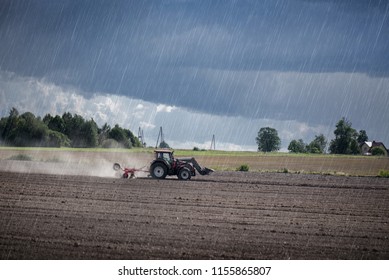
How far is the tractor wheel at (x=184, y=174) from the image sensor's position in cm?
3275

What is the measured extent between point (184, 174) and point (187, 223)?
52.8 feet

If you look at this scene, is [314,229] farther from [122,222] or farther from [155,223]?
[122,222]

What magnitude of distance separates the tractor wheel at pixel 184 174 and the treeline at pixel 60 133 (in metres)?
60.2

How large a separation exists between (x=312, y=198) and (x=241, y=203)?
4774 mm

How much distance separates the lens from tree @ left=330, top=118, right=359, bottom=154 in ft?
397

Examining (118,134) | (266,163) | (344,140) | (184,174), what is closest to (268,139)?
(344,140)

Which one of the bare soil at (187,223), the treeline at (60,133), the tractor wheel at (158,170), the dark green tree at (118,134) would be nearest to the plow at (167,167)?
the tractor wheel at (158,170)

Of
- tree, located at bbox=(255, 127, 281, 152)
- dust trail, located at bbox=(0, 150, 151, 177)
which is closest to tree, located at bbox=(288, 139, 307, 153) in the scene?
tree, located at bbox=(255, 127, 281, 152)

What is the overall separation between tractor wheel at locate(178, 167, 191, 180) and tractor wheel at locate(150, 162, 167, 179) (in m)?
0.92

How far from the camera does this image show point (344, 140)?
401 ft

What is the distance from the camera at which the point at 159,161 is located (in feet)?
107

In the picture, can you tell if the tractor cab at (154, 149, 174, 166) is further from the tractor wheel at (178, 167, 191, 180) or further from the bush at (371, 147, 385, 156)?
the bush at (371, 147, 385, 156)

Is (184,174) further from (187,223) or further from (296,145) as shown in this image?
(296,145)

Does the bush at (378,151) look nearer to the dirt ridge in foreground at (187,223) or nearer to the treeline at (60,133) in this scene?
the treeline at (60,133)
